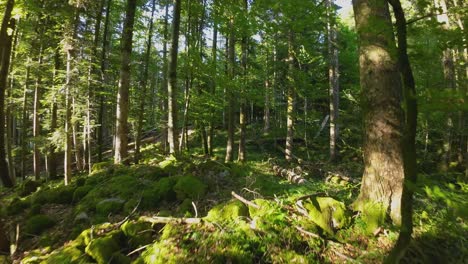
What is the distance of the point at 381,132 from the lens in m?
4.88

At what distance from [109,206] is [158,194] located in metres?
0.98

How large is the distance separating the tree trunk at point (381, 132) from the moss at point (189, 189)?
10.1ft

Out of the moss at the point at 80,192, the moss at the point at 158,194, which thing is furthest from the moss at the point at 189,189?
Answer: the moss at the point at 80,192

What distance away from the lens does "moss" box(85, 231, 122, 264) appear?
4227 mm

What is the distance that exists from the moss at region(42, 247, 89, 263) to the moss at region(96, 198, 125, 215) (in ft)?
6.47

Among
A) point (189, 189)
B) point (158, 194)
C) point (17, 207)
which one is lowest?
point (17, 207)

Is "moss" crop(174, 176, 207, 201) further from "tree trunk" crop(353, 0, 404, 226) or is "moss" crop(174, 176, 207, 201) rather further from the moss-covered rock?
"tree trunk" crop(353, 0, 404, 226)

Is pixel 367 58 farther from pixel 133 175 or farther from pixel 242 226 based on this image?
pixel 133 175

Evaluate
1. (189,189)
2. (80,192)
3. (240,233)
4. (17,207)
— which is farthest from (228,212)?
(17,207)

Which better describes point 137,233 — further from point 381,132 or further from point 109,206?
point 381,132

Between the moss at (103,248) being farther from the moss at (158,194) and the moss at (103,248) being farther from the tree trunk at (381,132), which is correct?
the tree trunk at (381,132)

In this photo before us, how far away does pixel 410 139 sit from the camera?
9.14 ft

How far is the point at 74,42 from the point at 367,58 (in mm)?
11294

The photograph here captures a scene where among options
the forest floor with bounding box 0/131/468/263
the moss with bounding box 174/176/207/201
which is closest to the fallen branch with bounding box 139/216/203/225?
the forest floor with bounding box 0/131/468/263
